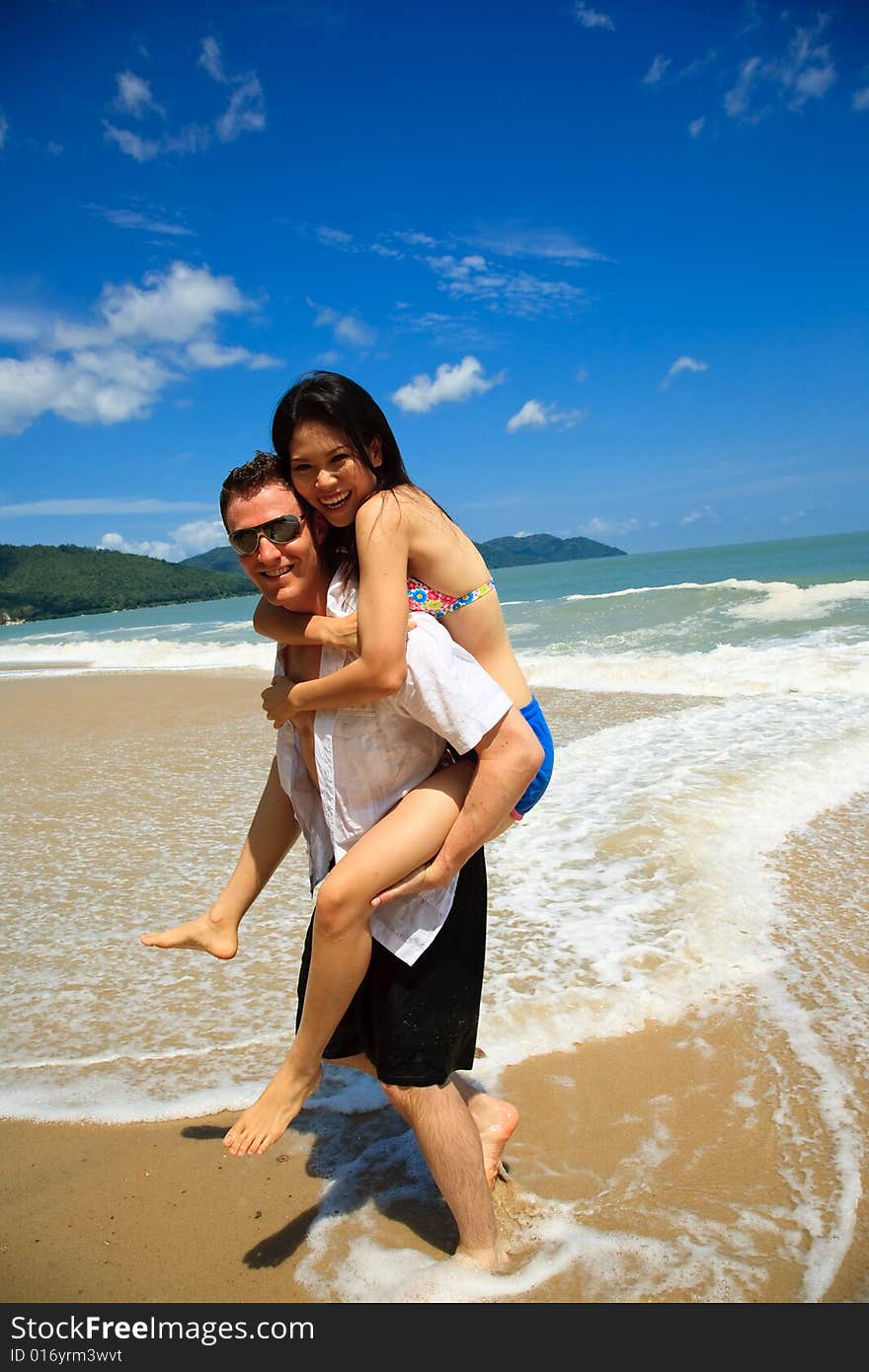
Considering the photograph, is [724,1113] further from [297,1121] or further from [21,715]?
[21,715]

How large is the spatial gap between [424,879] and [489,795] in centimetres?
28

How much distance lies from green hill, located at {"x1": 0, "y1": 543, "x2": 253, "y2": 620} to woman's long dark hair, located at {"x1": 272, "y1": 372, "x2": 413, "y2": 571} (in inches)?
3303

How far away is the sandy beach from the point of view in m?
2.30

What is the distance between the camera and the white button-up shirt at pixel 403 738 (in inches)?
87.9

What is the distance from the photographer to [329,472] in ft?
7.93

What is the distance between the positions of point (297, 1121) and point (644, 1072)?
1.26 meters

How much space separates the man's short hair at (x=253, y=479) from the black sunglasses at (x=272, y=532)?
87 mm

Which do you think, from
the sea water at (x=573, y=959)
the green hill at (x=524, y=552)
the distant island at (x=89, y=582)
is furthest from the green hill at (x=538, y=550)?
the sea water at (x=573, y=959)

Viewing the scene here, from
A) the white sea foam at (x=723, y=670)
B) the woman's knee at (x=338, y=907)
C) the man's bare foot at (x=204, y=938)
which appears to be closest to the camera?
the woman's knee at (x=338, y=907)

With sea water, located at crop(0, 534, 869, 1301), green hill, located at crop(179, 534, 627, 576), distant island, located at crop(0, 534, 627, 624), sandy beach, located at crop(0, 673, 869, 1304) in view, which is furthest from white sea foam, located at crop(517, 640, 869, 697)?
green hill, located at crop(179, 534, 627, 576)

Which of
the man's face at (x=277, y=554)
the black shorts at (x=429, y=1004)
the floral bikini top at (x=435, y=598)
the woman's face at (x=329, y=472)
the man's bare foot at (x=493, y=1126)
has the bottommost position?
the man's bare foot at (x=493, y=1126)

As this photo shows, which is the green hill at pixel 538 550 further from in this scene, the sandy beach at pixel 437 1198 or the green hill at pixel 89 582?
the sandy beach at pixel 437 1198

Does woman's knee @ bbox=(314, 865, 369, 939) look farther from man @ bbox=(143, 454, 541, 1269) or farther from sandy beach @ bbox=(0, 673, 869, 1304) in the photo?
sandy beach @ bbox=(0, 673, 869, 1304)

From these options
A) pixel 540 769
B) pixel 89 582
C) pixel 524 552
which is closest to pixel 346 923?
pixel 540 769
